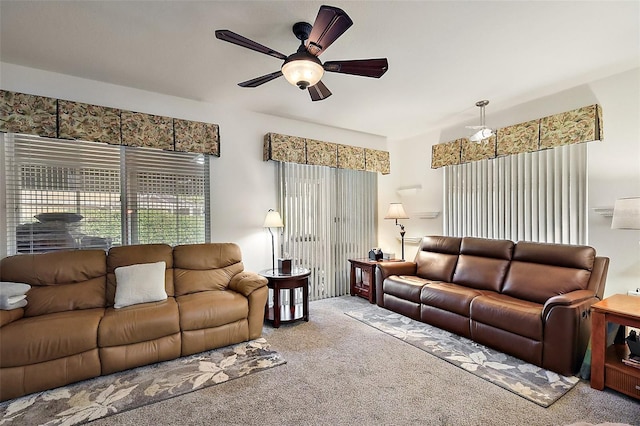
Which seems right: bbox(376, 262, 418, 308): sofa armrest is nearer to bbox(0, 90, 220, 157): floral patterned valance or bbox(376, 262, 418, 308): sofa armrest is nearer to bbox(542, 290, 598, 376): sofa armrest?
bbox(542, 290, 598, 376): sofa armrest

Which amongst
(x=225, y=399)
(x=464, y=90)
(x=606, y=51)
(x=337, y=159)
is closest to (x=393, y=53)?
(x=464, y=90)

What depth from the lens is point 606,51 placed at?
2.64 metres

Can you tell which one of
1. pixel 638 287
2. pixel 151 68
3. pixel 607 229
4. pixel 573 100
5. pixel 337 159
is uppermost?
pixel 151 68

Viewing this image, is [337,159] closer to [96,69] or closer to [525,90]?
[525,90]

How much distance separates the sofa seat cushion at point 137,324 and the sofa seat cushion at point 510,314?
2.81 metres

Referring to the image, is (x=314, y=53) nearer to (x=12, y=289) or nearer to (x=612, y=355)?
(x=12, y=289)

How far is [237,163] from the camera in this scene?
4043mm

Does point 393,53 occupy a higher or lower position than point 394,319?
higher

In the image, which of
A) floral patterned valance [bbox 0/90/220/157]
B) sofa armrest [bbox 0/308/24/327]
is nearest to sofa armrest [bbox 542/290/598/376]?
floral patterned valance [bbox 0/90/220/157]

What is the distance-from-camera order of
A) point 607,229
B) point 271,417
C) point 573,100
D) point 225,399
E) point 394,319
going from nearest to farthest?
point 271,417 < point 225,399 < point 607,229 < point 573,100 < point 394,319

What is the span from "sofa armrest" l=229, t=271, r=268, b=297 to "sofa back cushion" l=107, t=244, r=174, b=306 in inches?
24.6

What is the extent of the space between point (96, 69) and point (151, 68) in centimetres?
54

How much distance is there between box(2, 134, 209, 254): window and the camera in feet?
9.59

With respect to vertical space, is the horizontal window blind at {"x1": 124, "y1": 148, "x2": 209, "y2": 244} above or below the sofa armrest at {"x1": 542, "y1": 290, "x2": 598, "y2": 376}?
above
